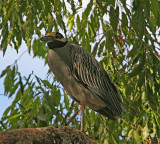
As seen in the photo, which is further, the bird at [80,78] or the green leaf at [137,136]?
the green leaf at [137,136]

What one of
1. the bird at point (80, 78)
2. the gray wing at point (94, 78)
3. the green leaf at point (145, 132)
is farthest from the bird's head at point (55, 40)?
the green leaf at point (145, 132)

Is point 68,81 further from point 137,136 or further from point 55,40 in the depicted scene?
point 137,136

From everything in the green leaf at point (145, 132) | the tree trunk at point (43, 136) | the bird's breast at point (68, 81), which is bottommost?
the tree trunk at point (43, 136)

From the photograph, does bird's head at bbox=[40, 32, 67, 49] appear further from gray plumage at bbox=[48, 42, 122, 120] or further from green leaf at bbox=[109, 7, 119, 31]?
green leaf at bbox=[109, 7, 119, 31]

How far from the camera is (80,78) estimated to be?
12.7ft

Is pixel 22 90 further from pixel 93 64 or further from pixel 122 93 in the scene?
pixel 122 93

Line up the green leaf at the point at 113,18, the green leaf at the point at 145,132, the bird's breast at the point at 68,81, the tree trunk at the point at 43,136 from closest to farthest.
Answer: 1. the tree trunk at the point at 43,136
2. the green leaf at the point at 113,18
3. the bird's breast at the point at 68,81
4. the green leaf at the point at 145,132

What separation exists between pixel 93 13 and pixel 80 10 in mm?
207

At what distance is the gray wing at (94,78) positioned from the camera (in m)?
3.91

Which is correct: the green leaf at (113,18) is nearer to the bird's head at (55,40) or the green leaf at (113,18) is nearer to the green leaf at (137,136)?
the bird's head at (55,40)

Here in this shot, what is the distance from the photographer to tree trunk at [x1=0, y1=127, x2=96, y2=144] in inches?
115

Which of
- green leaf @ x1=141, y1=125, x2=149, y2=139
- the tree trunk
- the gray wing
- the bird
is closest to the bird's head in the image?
the bird

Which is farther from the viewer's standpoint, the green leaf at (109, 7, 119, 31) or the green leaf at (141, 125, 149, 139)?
the green leaf at (141, 125, 149, 139)

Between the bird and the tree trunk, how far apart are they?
20.7 inches
